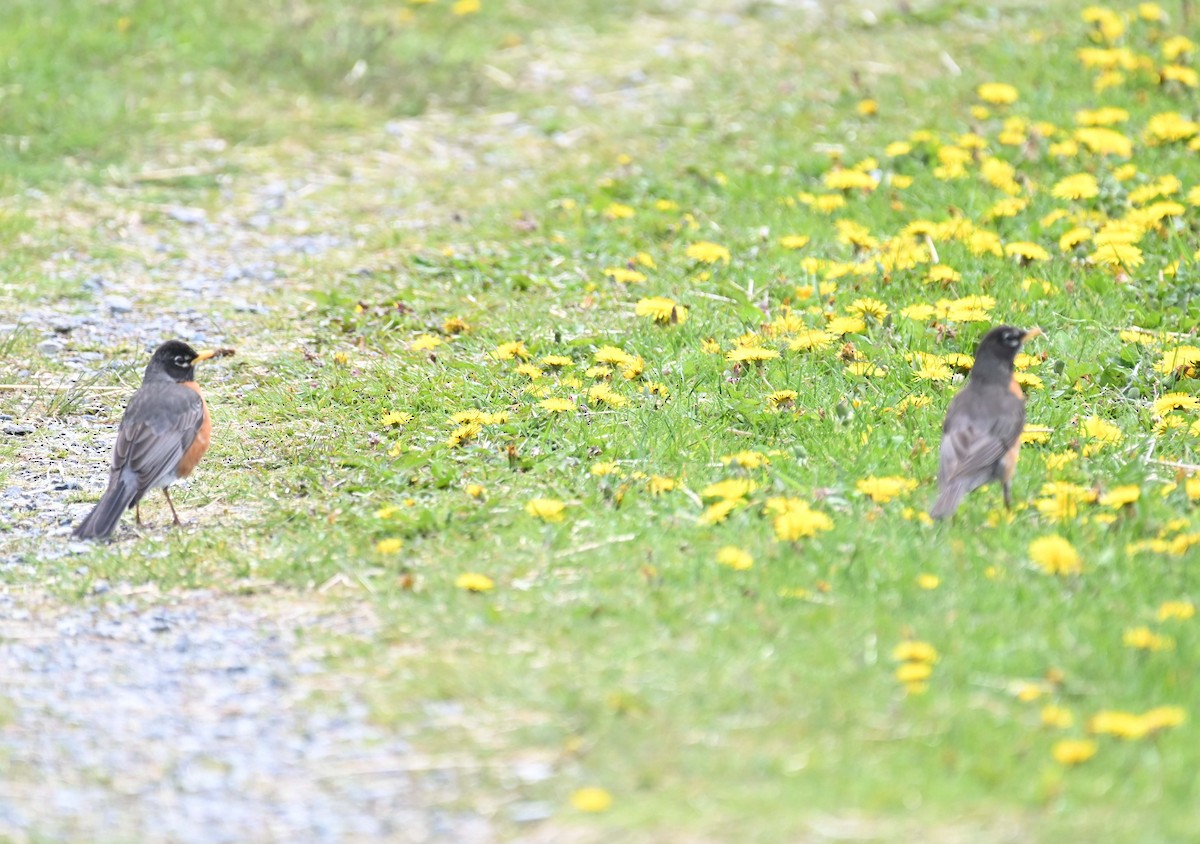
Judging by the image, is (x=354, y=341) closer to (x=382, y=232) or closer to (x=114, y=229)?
(x=382, y=232)

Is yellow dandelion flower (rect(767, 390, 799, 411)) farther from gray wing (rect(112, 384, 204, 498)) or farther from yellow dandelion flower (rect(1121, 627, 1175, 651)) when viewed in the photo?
gray wing (rect(112, 384, 204, 498))

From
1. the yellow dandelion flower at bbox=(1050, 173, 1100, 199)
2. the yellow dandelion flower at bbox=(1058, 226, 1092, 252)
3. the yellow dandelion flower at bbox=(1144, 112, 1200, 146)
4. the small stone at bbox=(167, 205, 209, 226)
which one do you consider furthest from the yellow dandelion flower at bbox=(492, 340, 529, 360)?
the yellow dandelion flower at bbox=(1144, 112, 1200, 146)

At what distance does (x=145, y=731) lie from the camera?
5.21 m

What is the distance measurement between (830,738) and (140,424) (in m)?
3.90

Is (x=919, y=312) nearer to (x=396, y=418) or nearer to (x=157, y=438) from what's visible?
(x=396, y=418)

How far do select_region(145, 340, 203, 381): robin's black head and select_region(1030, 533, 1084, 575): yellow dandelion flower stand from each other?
14.5 ft

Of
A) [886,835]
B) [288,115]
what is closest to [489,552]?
[886,835]

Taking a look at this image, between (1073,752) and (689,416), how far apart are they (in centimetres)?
335

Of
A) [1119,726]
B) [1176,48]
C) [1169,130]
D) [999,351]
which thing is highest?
[1176,48]

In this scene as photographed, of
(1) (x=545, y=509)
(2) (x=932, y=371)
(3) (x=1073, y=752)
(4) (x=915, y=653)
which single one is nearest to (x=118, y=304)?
(1) (x=545, y=509)

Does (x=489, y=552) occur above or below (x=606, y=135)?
below

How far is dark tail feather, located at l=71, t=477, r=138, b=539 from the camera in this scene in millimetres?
6930

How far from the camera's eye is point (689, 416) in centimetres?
763

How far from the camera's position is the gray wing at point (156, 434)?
704cm
